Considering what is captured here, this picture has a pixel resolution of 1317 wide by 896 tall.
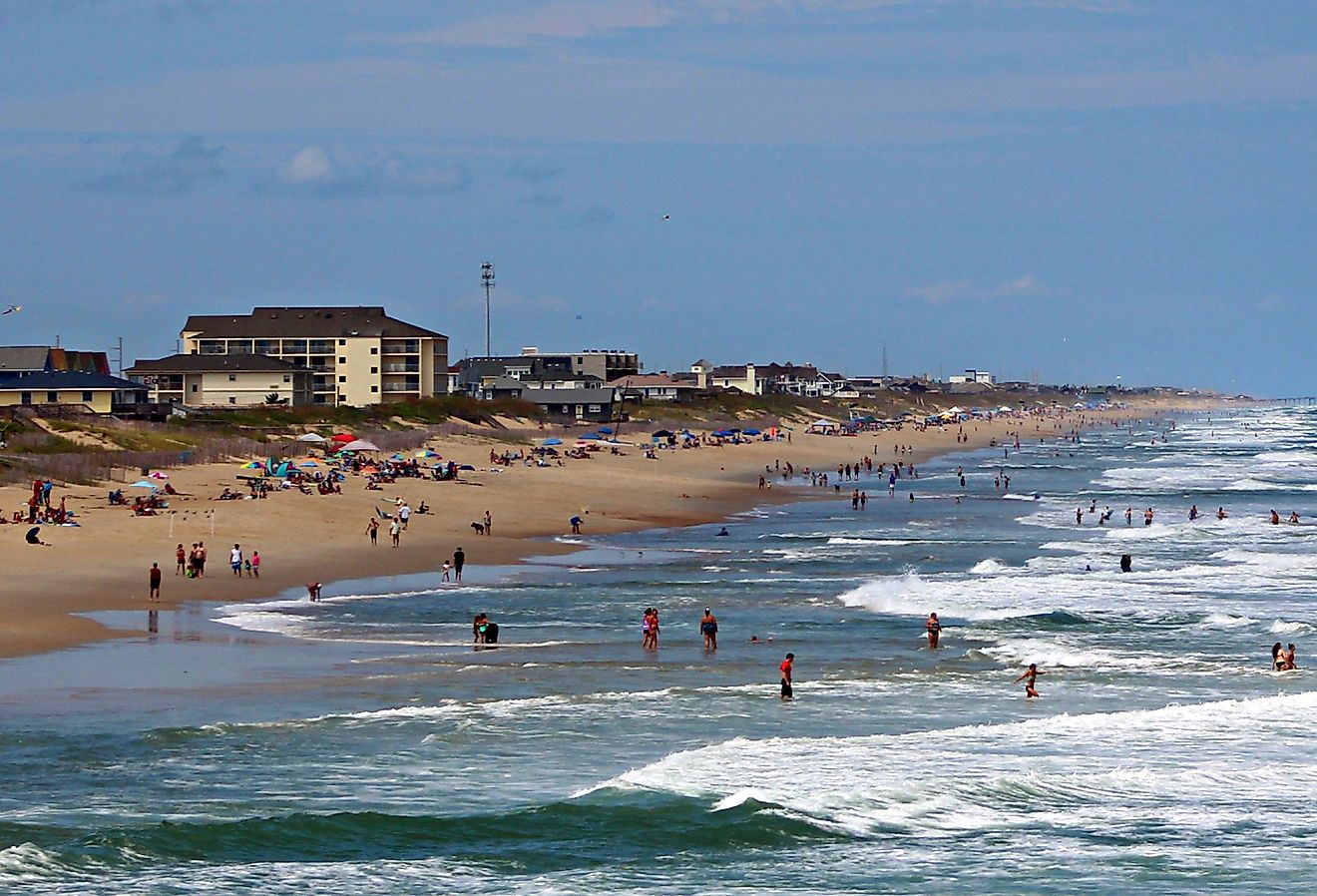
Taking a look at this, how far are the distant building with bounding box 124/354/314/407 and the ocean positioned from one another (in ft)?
241

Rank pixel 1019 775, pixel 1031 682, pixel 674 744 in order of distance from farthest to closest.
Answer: pixel 1031 682, pixel 674 744, pixel 1019 775

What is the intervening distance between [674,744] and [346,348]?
104789 millimetres

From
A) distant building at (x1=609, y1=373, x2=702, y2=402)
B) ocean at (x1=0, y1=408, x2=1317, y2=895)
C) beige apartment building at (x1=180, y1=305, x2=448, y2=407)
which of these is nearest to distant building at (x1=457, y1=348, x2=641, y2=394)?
distant building at (x1=609, y1=373, x2=702, y2=402)

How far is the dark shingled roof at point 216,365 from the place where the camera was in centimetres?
11394

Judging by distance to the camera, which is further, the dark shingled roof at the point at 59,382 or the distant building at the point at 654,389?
the distant building at the point at 654,389

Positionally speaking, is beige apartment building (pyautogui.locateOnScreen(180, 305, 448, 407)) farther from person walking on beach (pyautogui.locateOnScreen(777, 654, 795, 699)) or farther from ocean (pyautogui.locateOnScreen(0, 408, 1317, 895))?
person walking on beach (pyautogui.locateOnScreen(777, 654, 795, 699))

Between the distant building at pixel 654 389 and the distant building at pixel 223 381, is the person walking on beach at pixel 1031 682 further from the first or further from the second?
the distant building at pixel 654 389

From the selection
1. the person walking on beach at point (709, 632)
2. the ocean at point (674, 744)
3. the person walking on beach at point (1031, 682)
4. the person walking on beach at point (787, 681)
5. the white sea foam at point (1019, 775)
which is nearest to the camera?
the ocean at point (674, 744)

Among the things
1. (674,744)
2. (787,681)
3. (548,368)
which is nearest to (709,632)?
(787,681)

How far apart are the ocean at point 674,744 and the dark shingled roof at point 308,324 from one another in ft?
279

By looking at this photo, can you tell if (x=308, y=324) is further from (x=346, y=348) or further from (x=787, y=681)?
(x=787, y=681)

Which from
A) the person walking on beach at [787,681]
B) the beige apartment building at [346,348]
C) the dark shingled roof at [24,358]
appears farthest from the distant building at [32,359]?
the person walking on beach at [787,681]

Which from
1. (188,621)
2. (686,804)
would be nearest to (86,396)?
(188,621)

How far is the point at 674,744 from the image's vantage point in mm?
23781
